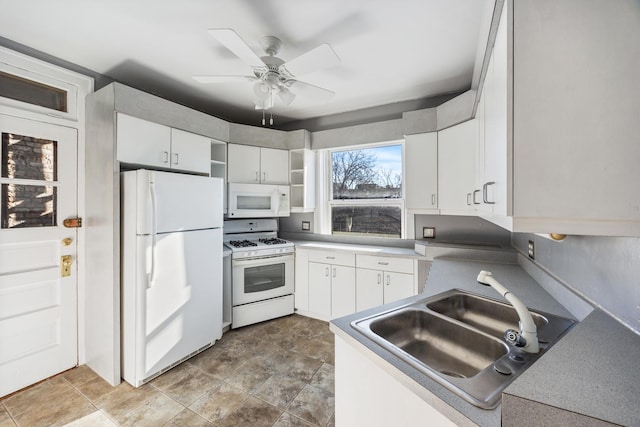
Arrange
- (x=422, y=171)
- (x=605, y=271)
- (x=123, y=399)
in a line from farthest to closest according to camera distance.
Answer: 1. (x=422, y=171)
2. (x=123, y=399)
3. (x=605, y=271)

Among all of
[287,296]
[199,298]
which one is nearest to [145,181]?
[199,298]

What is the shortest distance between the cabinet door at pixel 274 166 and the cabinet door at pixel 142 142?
46.1 inches

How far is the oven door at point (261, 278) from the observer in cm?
303

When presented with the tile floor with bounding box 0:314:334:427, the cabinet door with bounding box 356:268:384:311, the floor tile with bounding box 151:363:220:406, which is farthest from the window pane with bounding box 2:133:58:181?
the cabinet door with bounding box 356:268:384:311

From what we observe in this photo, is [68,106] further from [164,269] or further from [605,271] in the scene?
[605,271]

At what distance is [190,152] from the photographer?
267 cm

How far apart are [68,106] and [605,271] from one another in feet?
11.8

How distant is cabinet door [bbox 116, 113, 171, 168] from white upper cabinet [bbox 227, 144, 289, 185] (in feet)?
2.67

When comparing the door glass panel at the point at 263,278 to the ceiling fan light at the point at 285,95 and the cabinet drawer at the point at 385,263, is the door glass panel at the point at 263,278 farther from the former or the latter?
the ceiling fan light at the point at 285,95

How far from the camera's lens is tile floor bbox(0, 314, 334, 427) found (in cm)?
178

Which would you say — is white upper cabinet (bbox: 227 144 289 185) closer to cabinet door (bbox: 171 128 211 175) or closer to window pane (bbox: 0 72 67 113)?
cabinet door (bbox: 171 128 211 175)

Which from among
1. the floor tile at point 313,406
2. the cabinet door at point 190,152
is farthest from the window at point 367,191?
the floor tile at point 313,406

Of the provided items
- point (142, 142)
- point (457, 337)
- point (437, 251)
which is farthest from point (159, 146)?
point (437, 251)

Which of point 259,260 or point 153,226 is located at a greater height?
point 153,226
